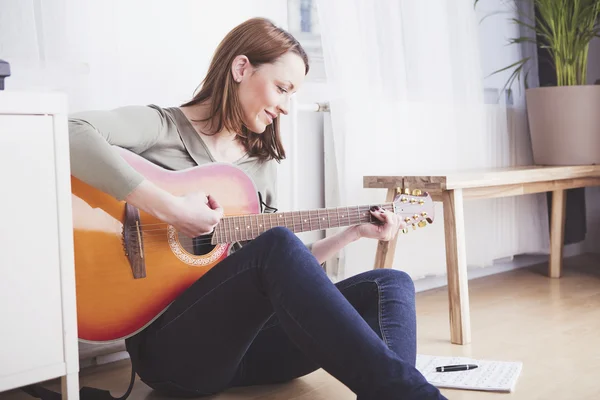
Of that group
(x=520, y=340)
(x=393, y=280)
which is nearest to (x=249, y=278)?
(x=393, y=280)

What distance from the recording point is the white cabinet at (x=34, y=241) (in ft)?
3.30

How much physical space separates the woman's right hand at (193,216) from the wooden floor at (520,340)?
0.38 meters

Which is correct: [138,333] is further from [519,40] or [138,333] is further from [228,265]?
[519,40]

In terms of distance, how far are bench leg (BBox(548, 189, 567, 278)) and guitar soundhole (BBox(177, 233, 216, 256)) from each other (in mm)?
1794

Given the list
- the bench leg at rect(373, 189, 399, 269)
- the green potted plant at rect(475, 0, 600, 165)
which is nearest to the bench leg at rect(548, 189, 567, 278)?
the green potted plant at rect(475, 0, 600, 165)

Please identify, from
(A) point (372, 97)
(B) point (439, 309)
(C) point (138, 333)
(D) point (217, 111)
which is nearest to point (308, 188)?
(A) point (372, 97)

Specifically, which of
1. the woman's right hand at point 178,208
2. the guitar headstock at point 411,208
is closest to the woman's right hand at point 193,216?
the woman's right hand at point 178,208

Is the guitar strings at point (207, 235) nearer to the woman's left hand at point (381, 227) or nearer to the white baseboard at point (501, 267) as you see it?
the woman's left hand at point (381, 227)

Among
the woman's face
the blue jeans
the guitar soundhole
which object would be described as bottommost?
the blue jeans

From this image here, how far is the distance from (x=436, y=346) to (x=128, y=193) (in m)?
0.99

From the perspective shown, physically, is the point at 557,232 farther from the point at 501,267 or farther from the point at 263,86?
the point at 263,86

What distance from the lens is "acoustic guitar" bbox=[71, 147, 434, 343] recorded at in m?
1.25

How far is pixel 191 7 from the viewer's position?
181cm

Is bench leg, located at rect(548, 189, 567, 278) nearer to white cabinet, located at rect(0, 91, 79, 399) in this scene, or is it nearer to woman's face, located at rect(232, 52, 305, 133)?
woman's face, located at rect(232, 52, 305, 133)
